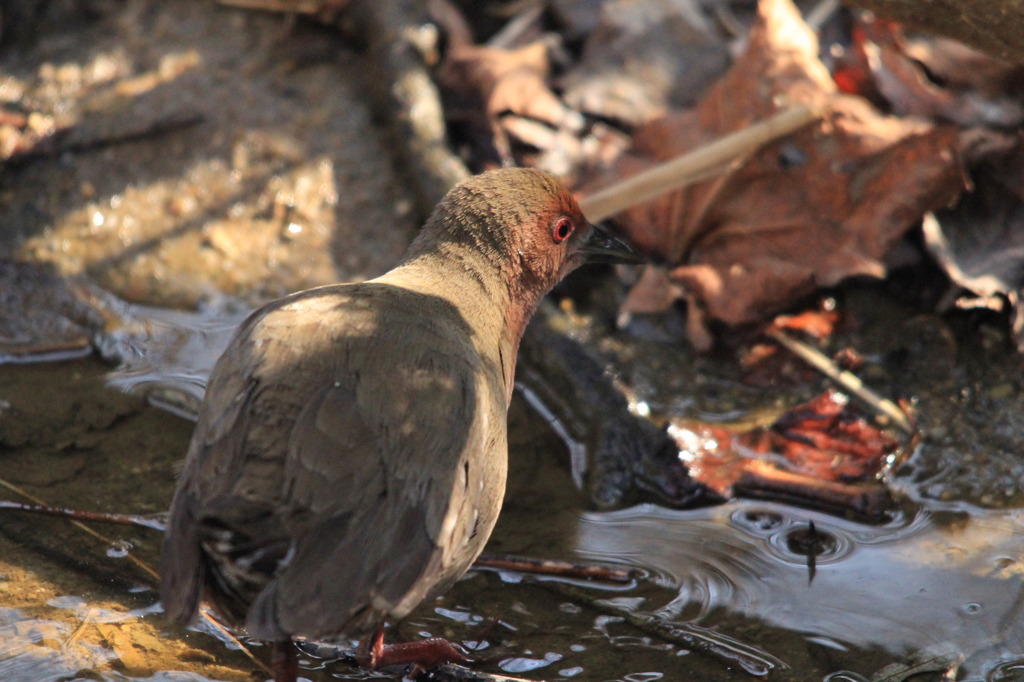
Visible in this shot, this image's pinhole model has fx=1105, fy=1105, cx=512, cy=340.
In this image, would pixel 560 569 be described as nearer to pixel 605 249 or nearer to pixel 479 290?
pixel 479 290

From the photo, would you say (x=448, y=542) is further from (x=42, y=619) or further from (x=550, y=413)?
(x=550, y=413)

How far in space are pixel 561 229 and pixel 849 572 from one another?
5.51ft

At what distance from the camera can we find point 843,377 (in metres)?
4.66

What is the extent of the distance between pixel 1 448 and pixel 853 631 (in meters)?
3.11

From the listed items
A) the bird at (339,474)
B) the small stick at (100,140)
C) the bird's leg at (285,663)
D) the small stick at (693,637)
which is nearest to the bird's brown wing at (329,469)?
the bird at (339,474)

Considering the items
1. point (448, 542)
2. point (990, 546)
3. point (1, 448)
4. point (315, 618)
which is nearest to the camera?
point (315, 618)

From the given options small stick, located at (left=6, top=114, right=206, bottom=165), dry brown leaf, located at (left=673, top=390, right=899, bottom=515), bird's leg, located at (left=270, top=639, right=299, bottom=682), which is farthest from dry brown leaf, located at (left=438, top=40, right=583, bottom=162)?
bird's leg, located at (left=270, top=639, right=299, bottom=682)

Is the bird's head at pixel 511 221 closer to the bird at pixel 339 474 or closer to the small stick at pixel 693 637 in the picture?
the bird at pixel 339 474

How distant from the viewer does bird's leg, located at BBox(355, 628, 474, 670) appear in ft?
11.2

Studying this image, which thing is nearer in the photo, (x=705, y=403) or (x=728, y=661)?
(x=728, y=661)

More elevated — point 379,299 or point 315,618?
point 379,299

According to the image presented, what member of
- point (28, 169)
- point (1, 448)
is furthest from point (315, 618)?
point (28, 169)

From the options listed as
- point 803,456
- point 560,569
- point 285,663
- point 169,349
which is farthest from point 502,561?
point 169,349

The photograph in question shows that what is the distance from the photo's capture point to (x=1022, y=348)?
177 inches
